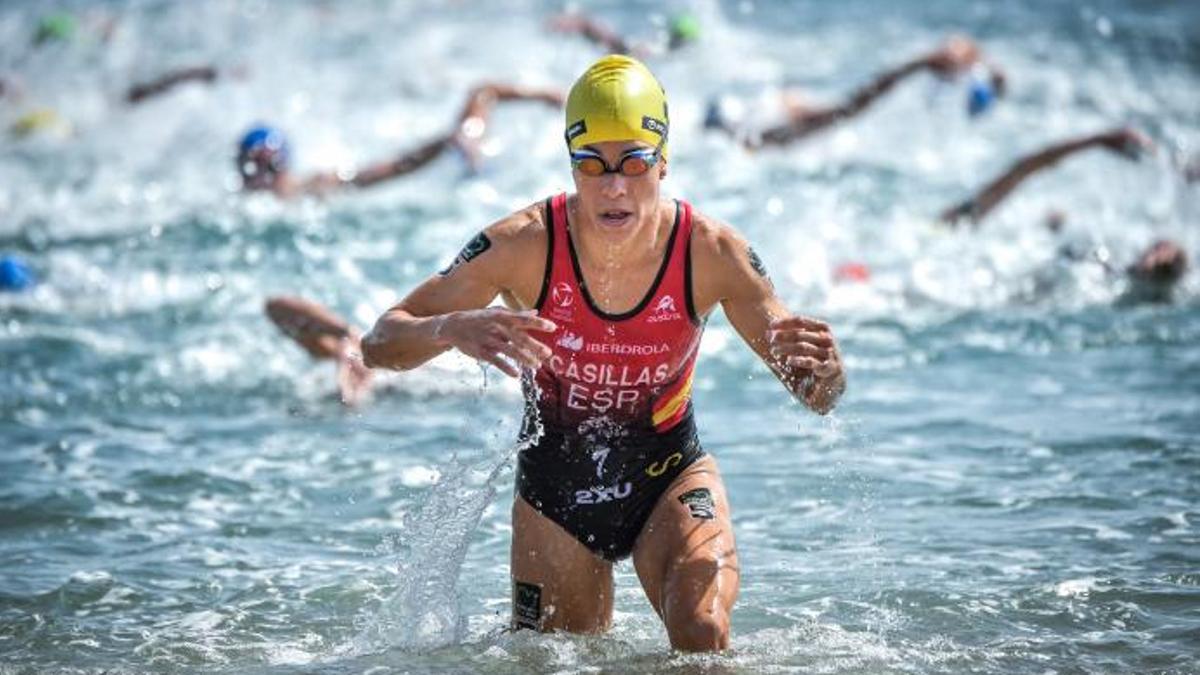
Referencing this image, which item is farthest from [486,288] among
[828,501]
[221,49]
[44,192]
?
[221,49]

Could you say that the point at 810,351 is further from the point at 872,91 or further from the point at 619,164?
the point at 872,91

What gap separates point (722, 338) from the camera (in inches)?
500

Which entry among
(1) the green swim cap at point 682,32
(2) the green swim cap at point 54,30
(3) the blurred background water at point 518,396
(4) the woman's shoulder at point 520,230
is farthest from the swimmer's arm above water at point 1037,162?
(2) the green swim cap at point 54,30

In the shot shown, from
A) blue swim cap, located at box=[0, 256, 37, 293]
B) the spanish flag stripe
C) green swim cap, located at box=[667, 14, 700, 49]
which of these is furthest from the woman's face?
green swim cap, located at box=[667, 14, 700, 49]

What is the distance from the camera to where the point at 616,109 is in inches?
229

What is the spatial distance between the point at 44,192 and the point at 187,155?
70.1 inches

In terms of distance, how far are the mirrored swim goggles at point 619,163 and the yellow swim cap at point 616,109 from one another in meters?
0.05

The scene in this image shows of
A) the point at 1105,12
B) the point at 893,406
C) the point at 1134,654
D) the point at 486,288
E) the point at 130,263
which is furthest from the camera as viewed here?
the point at 1105,12

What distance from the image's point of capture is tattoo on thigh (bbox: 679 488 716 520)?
19.8 ft

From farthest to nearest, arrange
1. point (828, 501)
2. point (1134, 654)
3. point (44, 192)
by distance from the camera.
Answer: point (44, 192) < point (828, 501) < point (1134, 654)

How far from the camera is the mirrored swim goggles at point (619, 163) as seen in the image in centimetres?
580

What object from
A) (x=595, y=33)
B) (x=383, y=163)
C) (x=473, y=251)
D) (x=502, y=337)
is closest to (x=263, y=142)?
(x=383, y=163)

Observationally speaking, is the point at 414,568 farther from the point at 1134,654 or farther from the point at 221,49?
the point at 221,49

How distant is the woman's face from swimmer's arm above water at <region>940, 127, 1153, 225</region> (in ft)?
27.8
